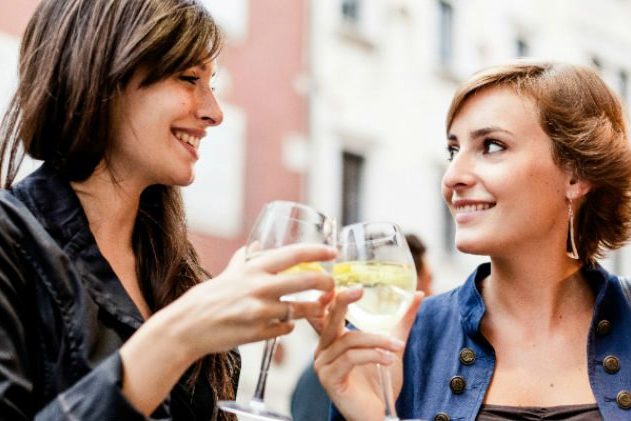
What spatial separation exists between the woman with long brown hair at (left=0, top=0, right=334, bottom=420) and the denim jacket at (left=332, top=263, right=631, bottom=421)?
17.6 inches

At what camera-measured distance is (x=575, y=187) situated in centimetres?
261

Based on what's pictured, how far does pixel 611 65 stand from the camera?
54.9ft

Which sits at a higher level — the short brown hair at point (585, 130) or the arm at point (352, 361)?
the short brown hair at point (585, 130)

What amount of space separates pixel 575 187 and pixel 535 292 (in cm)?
26

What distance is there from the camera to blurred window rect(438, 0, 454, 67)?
543 inches

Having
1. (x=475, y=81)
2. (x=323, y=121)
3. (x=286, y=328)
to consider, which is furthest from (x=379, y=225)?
(x=323, y=121)

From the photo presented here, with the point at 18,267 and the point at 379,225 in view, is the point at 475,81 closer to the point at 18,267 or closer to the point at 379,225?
the point at 379,225

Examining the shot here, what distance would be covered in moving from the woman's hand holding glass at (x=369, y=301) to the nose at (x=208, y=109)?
1.22ft

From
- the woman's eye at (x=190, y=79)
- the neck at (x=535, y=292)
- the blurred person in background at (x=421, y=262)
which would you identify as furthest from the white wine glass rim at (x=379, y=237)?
the blurred person in background at (x=421, y=262)

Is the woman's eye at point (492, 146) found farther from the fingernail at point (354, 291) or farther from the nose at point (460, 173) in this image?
the fingernail at point (354, 291)

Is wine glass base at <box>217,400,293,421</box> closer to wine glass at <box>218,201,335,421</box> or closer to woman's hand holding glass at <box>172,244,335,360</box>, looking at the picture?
wine glass at <box>218,201,335,421</box>

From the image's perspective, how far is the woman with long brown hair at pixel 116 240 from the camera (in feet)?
5.36

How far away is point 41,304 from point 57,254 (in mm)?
92

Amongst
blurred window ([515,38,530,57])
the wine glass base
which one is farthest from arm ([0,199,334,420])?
blurred window ([515,38,530,57])
